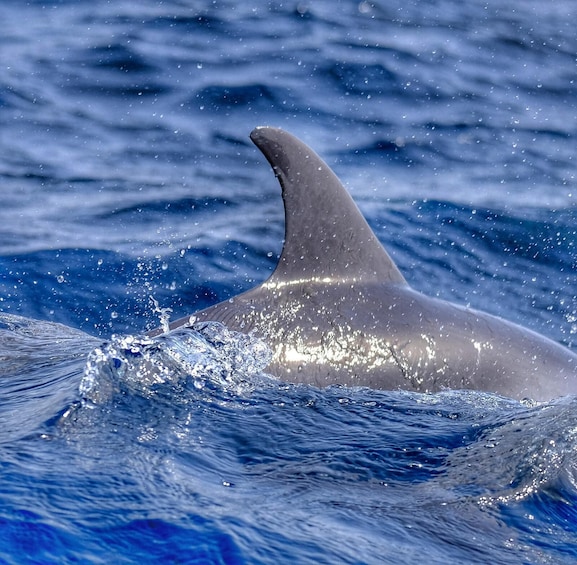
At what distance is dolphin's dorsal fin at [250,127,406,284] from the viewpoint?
643 centimetres

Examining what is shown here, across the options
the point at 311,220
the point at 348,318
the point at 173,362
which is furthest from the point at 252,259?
the point at 173,362

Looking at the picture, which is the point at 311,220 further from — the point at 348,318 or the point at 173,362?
the point at 173,362

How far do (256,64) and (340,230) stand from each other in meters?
9.61

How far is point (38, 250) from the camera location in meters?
10.6

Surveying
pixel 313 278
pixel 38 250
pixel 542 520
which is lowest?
pixel 38 250

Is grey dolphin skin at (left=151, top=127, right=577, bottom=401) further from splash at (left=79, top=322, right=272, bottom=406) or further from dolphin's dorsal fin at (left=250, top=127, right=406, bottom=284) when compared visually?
splash at (left=79, top=322, right=272, bottom=406)

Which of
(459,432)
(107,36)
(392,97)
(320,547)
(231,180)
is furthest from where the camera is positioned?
(107,36)

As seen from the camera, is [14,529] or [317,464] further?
[317,464]

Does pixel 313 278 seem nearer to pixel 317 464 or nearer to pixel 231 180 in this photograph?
pixel 317 464

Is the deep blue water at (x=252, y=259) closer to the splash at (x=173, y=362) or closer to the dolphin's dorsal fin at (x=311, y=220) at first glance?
the splash at (x=173, y=362)

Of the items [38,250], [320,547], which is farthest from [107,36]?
[320,547]

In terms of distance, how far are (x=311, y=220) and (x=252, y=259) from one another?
429cm

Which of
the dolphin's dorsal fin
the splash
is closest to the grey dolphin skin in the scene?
the dolphin's dorsal fin

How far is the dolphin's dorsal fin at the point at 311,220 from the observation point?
21.1 feet
